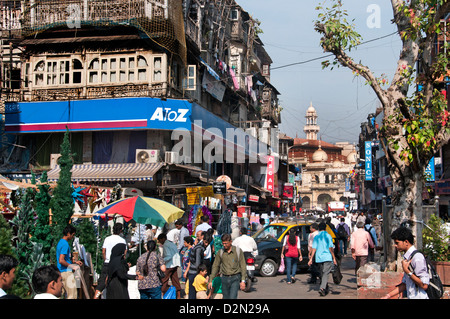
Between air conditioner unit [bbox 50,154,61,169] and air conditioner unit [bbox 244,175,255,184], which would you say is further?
air conditioner unit [bbox 244,175,255,184]

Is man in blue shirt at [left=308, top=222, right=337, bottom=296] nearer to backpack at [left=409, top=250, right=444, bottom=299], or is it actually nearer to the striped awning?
backpack at [left=409, top=250, right=444, bottom=299]

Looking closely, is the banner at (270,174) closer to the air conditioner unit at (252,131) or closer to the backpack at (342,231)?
the air conditioner unit at (252,131)

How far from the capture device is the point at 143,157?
883 inches

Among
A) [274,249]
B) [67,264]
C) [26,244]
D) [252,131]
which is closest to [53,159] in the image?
[274,249]

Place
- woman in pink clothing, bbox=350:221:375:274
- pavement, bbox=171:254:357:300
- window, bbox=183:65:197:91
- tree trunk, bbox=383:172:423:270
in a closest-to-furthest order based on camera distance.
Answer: tree trunk, bbox=383:172:423:270
pavement, bbox=171:254:357:300
woman in pink clothing, bbox=350:221:375:274
window, bbox=183:65:197:91

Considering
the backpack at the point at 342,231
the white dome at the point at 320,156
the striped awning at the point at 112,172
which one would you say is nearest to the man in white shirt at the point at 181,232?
the striped awning at the point at 112,172

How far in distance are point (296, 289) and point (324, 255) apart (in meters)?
1.81

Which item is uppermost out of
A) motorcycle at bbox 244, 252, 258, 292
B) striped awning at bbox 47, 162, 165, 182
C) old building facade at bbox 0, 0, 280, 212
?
old building facade at bbox 0, 0, 280, 212

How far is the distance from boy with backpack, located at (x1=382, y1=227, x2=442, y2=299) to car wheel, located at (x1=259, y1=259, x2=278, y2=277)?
10.8 metres

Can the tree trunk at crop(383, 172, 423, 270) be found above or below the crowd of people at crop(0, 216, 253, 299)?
above

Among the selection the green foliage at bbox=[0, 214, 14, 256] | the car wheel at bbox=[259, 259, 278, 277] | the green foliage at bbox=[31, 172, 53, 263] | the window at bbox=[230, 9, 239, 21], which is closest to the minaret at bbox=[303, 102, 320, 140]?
the window at bbox=[230, 9, 239, 21]

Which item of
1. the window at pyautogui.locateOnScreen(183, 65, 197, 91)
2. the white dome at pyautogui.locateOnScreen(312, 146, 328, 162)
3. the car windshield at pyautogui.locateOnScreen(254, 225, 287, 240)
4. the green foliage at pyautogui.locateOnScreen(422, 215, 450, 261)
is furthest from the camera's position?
the white dome at pyautogui.locateOnScreen(312, 146, 328, 162)

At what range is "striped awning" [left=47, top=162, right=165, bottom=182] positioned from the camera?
67.7ft
